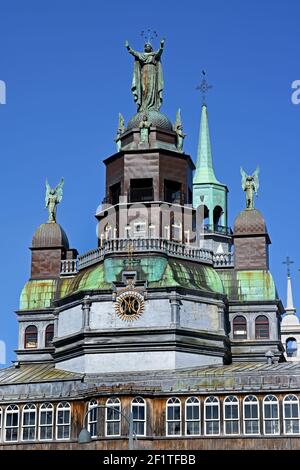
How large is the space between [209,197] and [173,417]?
56.0 m

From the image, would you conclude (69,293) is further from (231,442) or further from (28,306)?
(231,442)

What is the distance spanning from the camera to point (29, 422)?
89.0 meters

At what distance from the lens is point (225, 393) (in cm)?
8531

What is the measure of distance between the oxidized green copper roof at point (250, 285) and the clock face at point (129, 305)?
1067cm

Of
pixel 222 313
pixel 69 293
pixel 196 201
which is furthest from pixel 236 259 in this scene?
pixel 196 201

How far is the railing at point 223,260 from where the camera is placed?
3981 inches

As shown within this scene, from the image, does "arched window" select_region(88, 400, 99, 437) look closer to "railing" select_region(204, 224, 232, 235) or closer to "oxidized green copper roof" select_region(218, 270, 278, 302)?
"oxidized green copper roof" select_region(218, 270, 278, 302)

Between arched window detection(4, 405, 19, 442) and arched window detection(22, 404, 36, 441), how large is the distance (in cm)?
61

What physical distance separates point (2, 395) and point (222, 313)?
20172mm

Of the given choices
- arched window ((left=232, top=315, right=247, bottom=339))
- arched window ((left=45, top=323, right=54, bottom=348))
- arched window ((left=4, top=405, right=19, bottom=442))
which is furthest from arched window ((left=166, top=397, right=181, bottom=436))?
arched window ((left=45, top=323, right=54, bottom=348))

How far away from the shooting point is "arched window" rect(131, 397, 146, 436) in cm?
8531

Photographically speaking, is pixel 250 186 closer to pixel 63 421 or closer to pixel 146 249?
pixel 146 249
